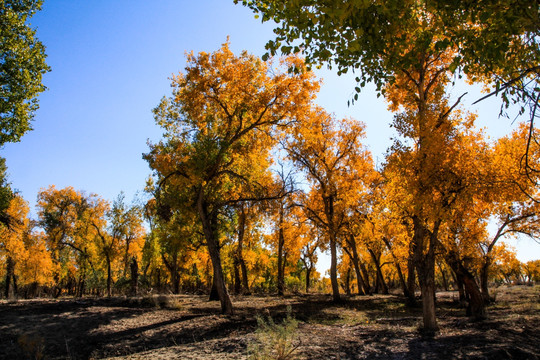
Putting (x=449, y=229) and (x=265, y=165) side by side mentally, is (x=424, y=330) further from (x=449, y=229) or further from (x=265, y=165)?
(x=265, y=165)

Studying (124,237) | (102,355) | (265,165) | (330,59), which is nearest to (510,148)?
(265,165)

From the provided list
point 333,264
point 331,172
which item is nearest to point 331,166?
point 331,172

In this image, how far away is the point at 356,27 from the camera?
15.0 ft

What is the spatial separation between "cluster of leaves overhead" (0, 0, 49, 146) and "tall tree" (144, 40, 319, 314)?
4.02 meters

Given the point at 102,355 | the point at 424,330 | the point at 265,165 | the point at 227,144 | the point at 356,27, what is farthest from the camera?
the point at 265,165

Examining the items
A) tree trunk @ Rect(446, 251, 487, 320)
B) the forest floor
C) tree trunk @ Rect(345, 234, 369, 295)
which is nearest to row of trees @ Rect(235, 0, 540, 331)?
the forest floor

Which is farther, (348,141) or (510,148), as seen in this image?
(348,141)

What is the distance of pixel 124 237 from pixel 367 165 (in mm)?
20833

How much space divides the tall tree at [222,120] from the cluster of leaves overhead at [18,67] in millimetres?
4023

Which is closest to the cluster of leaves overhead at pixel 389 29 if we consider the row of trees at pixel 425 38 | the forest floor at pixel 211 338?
the row of trees at pixel 425 38

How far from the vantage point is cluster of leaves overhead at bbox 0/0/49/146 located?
955 centimetres

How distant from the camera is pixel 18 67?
974 centimetres

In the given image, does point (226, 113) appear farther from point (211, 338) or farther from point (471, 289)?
point (471, 289)

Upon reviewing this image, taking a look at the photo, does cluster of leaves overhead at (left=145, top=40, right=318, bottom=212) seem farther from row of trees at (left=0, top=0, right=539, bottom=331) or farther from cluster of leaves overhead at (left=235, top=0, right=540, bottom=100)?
cluster of leaves overhead at (left=235, top=0, right=540, bottom=100)
